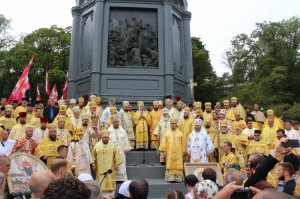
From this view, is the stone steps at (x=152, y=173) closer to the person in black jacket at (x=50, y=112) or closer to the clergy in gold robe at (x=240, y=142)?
the clergy in gold robe at (x=240, y=142)

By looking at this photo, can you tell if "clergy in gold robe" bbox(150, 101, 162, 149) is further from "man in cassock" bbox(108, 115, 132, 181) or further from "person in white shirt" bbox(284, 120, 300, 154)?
"person in white shirt" bbox(284, 120, 300, 154)

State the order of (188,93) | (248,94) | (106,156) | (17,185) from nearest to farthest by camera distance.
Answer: (17,185)
(106,156)
(188,93)
(248,94)

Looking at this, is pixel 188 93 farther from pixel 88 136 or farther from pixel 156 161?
pixel 88 136

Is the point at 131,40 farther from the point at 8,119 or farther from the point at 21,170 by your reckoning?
the point at 21,170

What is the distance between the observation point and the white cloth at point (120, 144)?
11.1 m

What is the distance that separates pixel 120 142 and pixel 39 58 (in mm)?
30797

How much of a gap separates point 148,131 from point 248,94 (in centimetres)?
2506

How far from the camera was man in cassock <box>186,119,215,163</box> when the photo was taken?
11742 mm

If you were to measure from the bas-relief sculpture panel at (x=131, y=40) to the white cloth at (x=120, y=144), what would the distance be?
19.0 ft

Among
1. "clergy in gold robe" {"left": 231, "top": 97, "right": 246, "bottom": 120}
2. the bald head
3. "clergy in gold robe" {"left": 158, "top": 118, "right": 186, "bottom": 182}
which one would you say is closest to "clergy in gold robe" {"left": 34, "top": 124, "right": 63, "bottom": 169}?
"clergy in gold robe" {"left": 158, "top": 118, "right": 186, "bottom": 182}

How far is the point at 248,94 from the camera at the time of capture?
123 ft

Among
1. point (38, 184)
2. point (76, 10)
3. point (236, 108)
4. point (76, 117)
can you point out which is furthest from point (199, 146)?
point (76, 10)

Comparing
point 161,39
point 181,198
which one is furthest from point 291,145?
point 161,39

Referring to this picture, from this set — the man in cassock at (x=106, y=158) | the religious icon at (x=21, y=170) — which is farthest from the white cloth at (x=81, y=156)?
the religious icon at (x=21, y=170)
